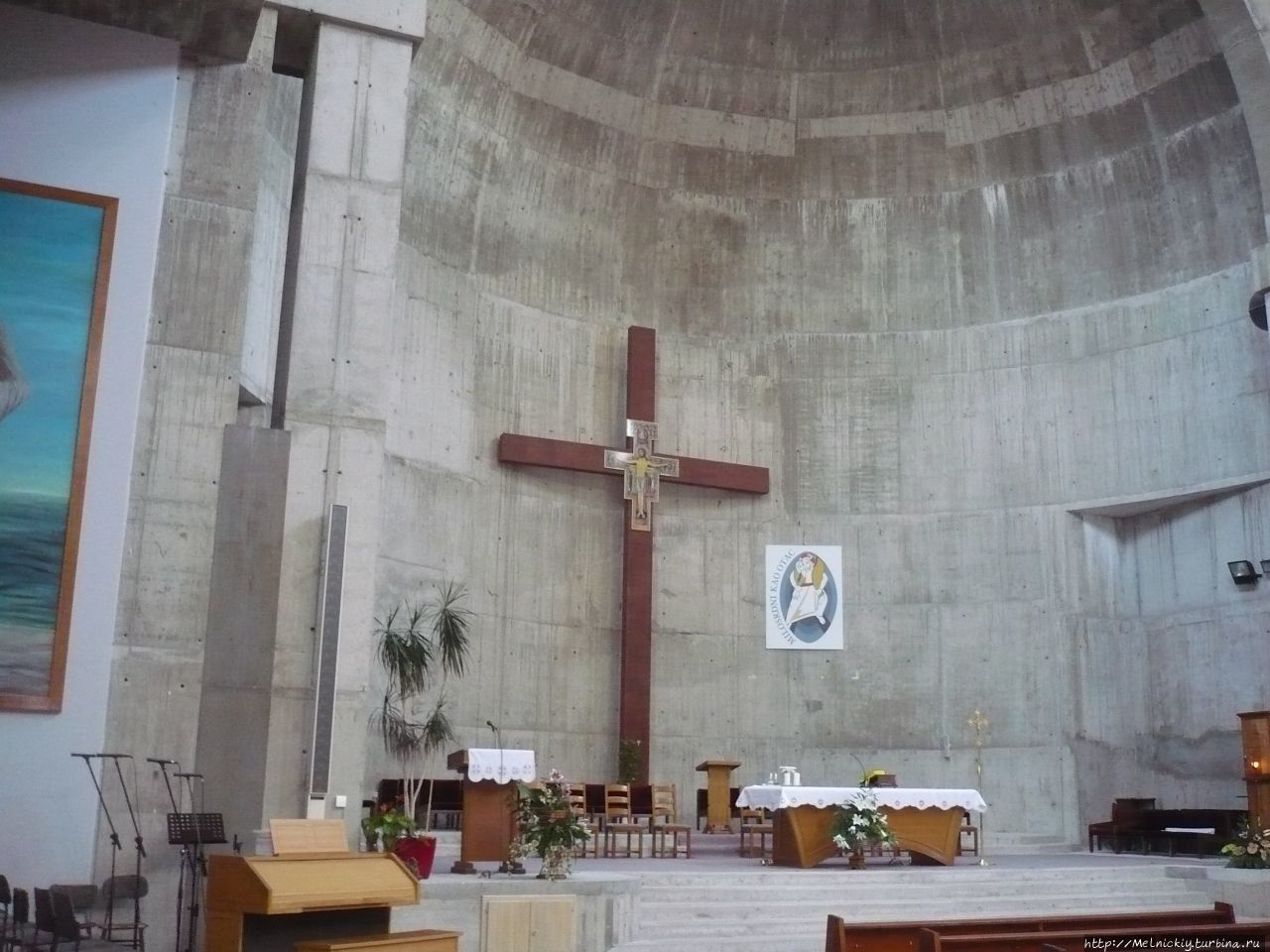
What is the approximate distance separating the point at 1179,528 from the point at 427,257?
996 centimetres

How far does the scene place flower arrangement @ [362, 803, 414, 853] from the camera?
8797 mm

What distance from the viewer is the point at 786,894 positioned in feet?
33.2

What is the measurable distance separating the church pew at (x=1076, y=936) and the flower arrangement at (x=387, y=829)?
160 inches

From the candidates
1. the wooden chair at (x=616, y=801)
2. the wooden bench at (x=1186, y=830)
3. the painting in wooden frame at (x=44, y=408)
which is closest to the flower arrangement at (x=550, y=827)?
the painting in wooden frame at (x=44, y=408)

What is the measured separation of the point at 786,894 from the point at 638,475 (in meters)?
7.30

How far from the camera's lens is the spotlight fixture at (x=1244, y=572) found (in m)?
14.7

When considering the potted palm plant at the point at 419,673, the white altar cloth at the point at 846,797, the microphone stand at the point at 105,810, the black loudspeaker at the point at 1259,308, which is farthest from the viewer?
the black loudspeaker at the point at 1259,308

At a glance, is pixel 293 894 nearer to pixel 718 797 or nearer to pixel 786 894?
pixel 786 894

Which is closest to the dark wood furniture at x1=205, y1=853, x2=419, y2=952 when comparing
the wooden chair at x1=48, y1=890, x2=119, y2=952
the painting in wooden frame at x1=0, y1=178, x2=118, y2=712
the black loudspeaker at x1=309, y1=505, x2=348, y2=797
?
the wooden chair at x1=48, y1=890, x2=119, y2=952

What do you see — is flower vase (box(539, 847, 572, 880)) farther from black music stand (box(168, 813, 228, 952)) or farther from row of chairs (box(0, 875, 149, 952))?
row of chairs (box(0, 875, 149, 952))

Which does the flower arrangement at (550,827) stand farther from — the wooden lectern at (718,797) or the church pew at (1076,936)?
the wooden lectern at (718,797)

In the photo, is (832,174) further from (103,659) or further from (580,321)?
(103,659)

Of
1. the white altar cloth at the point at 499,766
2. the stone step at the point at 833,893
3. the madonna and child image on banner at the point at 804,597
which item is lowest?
the stone step at the point at 833,893

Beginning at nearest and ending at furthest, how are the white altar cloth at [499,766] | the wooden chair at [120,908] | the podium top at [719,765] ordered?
the wooden chair at [120,908] → the white altar cloth at [499,766] → the podium top at [719,765]
